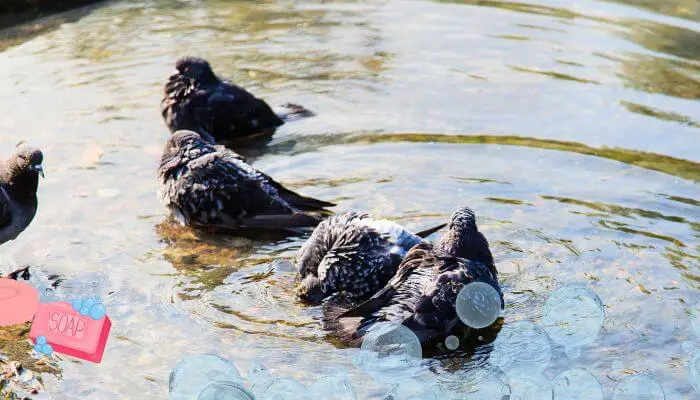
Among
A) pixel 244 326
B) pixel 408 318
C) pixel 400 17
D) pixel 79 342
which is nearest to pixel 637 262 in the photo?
pixel 408 318

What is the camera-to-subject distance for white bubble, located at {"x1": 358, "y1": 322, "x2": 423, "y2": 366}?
18.2 feet

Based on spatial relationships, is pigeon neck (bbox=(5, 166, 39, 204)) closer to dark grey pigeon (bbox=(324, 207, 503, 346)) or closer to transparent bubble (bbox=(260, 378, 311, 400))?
dark grey pigeon (bbox=(324, 207, 503, 346))

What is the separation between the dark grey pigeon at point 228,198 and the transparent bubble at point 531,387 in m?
2.44

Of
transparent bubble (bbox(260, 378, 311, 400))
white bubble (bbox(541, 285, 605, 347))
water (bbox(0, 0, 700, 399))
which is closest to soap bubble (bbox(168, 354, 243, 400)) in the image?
transparent bubble (bbox(260, 378, 311, 400))

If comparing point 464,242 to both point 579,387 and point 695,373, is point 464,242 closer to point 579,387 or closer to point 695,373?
point 579,387

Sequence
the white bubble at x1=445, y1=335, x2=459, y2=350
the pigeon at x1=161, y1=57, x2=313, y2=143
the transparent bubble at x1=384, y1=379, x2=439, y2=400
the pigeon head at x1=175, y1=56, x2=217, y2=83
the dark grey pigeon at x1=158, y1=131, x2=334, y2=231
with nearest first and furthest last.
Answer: the transparent bubble at x1=384, y1=379, x2=439, y2=400, the white bubble at x1=445, y1=335, x2=459, y2=350, the dark grey pigeon at x1=158, y1=131, x2=334, y2=231, the pigeon at x1=161, y1=57, x2=313, y2=143, the pigeon head at x1=175, y1=56, x2=217, y2=83

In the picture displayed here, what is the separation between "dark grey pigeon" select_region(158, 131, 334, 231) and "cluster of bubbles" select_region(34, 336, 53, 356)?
2101 millimetres

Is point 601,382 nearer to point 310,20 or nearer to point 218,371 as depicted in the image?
point 218,371

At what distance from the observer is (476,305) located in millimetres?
5547

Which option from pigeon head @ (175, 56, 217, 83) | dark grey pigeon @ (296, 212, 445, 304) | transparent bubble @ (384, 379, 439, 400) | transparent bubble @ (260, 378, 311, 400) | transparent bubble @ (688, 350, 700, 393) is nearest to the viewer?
transparent bubble @ (260, 378, 311, 400)

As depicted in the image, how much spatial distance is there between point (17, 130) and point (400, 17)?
189 inches

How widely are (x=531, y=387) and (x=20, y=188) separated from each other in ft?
12.1

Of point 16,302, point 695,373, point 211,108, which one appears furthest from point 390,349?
point 211,108

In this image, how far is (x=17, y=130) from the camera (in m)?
9.14
